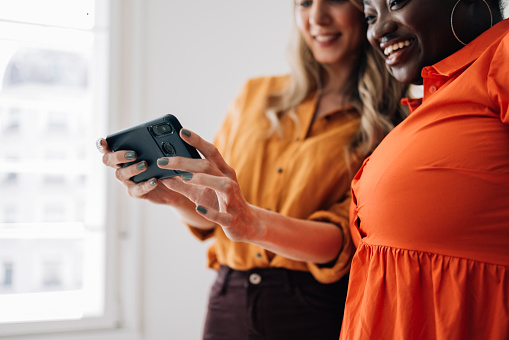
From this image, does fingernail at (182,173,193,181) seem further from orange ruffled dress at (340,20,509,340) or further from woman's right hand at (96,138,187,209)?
orange ruffled dress at (340,20,509,340)

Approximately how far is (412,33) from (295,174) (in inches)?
19.5

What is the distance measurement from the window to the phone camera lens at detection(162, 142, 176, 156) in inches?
46.5

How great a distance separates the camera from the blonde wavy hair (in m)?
1.29

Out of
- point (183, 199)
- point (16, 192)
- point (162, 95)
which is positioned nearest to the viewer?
point (183, 199)

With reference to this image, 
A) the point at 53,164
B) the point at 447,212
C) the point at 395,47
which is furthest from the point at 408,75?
the point at 53,164

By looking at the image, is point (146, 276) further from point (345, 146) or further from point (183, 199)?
point (345, 146)

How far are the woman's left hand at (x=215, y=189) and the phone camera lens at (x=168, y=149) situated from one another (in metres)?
0.04

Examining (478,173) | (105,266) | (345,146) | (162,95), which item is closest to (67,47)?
(162,95)

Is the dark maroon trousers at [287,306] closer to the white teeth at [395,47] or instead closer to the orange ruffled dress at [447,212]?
the orange ruffled dress at [447,212]

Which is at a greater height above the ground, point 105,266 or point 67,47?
point 67,47

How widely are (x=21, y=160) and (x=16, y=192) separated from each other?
127 millimetres

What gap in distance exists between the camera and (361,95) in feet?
4.45

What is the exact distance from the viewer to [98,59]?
6.95 feet

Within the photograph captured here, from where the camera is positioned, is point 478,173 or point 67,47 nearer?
point 478,173
